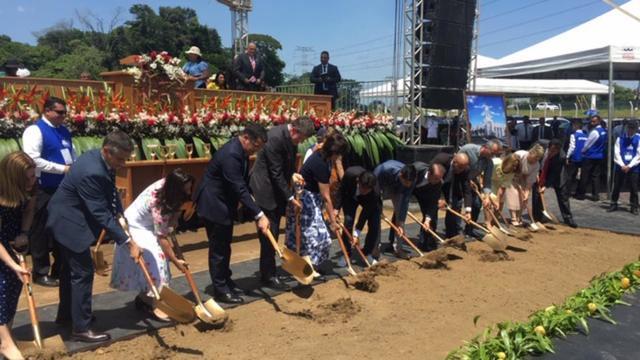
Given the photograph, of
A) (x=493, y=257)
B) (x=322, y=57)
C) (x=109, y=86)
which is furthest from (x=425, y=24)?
(x=109, y=86)

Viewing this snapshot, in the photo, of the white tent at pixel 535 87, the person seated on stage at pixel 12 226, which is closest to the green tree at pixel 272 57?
the white tent at pixel 535 87

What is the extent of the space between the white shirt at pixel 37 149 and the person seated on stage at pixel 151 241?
115 cm

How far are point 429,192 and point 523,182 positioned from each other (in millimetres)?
2681

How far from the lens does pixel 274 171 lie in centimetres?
559

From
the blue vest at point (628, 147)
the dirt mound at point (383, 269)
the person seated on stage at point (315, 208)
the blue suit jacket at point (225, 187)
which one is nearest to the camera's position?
the blue suit jacket at point (225, 187)

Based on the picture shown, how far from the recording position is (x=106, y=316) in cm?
480

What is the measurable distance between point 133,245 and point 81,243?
1.23ft

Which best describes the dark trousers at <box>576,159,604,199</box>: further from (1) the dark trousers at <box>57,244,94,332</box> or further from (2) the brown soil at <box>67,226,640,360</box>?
(1) the dark trousers at <box>57,244,94,332</box>

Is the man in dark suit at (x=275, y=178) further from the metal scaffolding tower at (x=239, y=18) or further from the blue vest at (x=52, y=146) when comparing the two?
the metal scaffolding tower at (x=239, y=18)

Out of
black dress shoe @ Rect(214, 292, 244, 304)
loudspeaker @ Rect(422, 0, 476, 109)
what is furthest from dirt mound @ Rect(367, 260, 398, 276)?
loudspeaker @ Rect(422, 0, 476, 109)

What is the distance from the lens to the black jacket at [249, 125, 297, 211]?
559cm

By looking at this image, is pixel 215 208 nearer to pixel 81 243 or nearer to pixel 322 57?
pixel 81 243

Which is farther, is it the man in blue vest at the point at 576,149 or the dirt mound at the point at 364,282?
the man in blue vest at the point at 576,149

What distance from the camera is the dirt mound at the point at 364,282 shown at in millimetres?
5758
